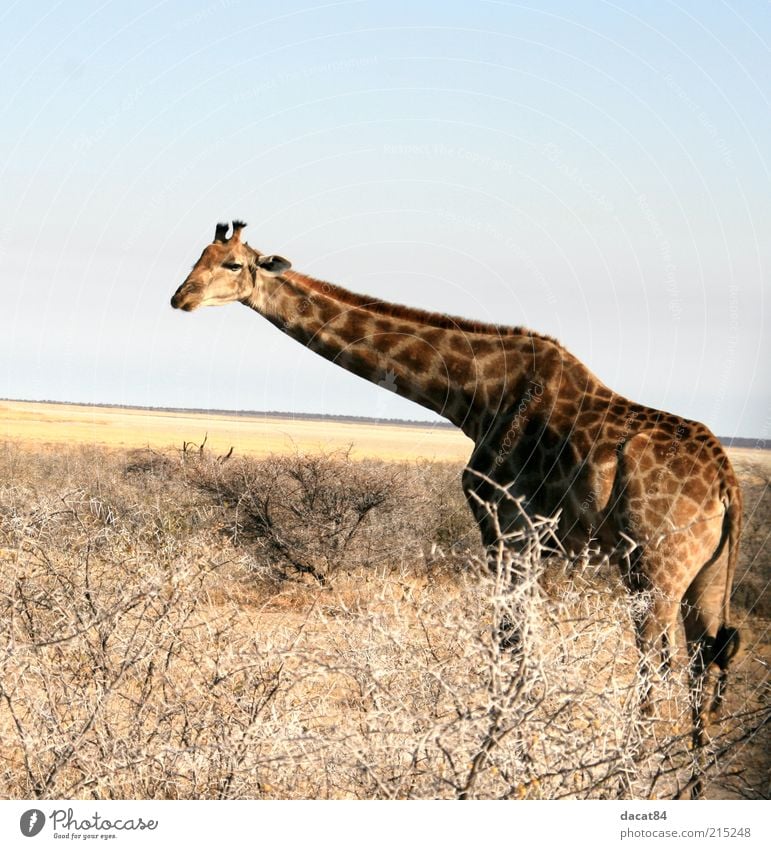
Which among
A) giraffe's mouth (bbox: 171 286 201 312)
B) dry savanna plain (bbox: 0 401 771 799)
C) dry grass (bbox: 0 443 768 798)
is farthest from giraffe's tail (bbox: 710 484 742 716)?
giraffe's mouth (bbox: 171 286 201 312)

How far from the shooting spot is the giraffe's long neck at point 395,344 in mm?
8430

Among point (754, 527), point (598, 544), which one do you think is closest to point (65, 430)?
point (754, 527)

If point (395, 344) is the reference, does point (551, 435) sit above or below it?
below

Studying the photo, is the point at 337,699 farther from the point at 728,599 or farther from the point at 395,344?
the point at 395,344

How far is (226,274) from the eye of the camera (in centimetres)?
859

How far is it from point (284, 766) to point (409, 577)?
811cm

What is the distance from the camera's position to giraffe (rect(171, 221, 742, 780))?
750cm

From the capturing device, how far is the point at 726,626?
7.41 metres

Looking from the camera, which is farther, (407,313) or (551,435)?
(407,313)

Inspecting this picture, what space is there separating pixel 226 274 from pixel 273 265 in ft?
1.09

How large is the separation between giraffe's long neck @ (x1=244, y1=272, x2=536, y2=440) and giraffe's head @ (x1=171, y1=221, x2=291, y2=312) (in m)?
0.09

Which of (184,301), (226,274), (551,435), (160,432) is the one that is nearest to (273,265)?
(226,274)

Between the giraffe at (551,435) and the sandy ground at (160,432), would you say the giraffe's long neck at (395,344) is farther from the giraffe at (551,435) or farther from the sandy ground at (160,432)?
the sandy ground at (160,432)

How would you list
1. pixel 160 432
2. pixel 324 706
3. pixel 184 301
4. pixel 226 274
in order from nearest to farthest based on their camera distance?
1. pixel 324 706
2. pixel 184 301
3. pixel 226 274
4. pixel 160 432
